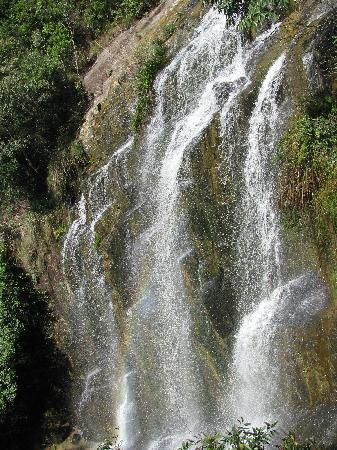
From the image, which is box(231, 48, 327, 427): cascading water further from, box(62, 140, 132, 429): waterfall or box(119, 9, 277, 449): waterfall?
box(62, 140, 132, 429): waterfall

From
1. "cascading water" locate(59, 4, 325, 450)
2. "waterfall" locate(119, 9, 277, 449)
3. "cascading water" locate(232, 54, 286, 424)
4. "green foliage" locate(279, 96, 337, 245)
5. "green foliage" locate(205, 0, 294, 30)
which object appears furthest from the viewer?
"waterfall" locate(119, 9, 277, 449)

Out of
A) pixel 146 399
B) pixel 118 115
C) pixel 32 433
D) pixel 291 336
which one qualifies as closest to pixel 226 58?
pixel 118 115

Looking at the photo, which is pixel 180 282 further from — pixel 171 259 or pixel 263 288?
pixel 263 288

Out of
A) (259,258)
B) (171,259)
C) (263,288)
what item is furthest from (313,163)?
(171,259)

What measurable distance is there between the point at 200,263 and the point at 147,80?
199 inches

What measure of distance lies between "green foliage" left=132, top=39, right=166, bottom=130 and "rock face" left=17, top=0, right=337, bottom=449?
233mm

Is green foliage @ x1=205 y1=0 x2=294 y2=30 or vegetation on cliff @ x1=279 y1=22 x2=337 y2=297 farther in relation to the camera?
vegetation on cliff @ x1=279 y1=22 x2=337 y2=297

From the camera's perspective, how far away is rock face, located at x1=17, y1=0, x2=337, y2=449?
1044cm

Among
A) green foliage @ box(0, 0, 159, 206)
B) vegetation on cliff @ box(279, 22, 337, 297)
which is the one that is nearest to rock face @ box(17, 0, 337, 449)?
vegetation on cliff @ box(279, 22, 337, 297)

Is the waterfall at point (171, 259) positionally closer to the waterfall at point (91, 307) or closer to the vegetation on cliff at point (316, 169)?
Answer: the waterfall at point (91, 307)

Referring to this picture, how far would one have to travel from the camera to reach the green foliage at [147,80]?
13.4 m

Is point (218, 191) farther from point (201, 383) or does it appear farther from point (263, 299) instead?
point (201, 383)

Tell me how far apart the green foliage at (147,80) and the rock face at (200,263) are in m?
0.23

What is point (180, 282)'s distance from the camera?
1172cm
